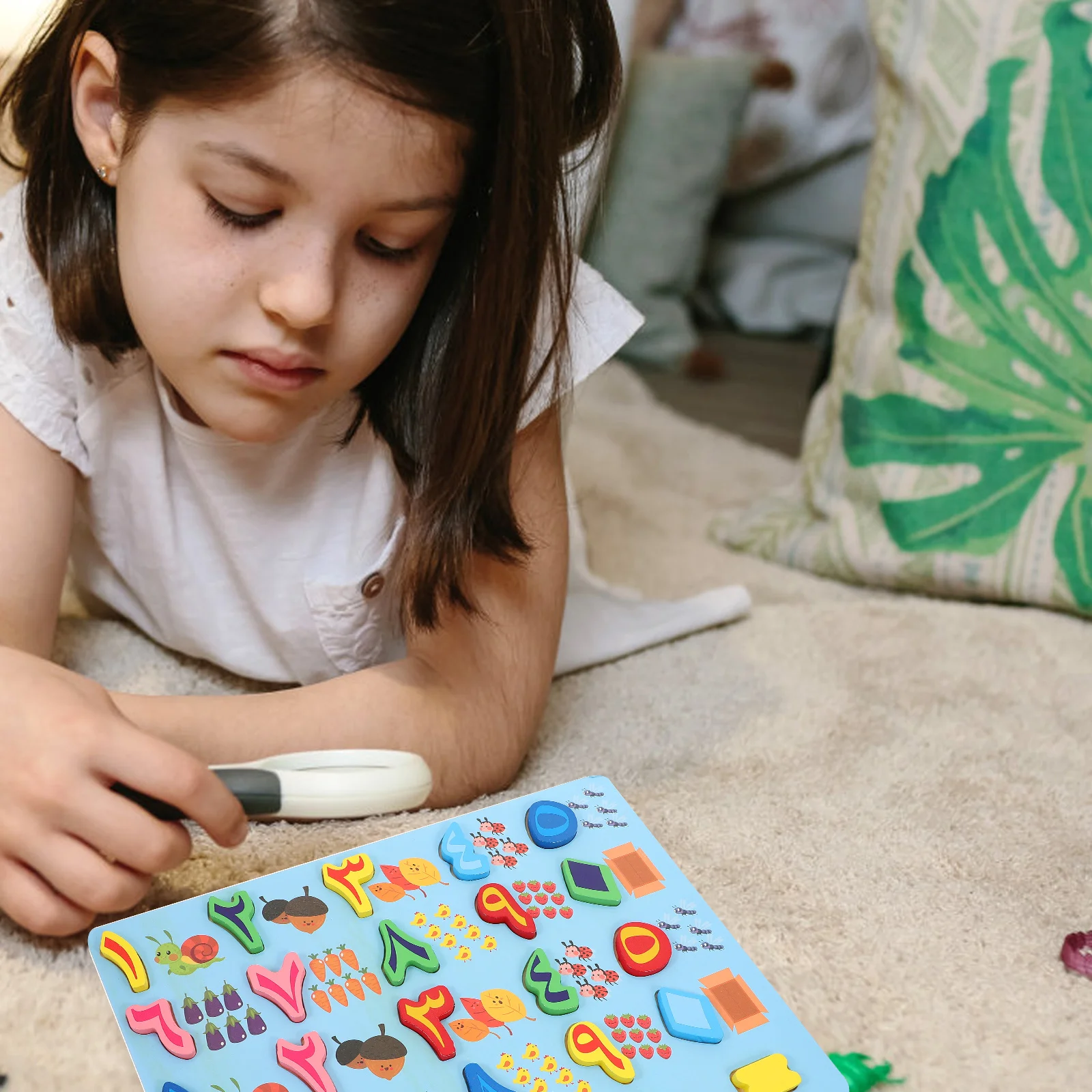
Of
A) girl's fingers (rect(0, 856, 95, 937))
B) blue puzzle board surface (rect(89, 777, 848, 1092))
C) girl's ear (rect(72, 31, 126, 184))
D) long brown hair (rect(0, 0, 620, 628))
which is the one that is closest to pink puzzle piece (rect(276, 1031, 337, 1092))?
blue puzzle board surface (rect(89, 777, 848, 1092))

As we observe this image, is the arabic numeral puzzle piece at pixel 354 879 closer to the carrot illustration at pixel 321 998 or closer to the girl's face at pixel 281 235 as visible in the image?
the carrot illustration at pixel 321 998

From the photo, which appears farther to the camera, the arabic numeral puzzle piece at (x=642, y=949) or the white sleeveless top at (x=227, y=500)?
the white sleeveless top at (x=227, y=500)

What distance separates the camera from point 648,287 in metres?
1.51

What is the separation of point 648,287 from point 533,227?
0.95 m

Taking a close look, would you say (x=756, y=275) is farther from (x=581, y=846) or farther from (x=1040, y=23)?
(x=581, y=846)

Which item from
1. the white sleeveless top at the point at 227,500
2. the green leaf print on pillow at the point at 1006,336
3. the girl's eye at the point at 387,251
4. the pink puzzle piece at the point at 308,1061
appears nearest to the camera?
the pink puzzle piece at the point at 308,1061

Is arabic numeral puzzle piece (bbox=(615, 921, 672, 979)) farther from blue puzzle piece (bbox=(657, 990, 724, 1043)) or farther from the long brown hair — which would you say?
the long brown hair

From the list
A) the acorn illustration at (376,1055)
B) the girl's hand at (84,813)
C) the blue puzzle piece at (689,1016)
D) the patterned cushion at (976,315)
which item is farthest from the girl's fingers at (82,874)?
the patterned cushion at (976,315)

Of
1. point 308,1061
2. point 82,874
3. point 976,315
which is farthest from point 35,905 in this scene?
point 976,315

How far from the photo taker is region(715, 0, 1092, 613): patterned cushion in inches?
34.2

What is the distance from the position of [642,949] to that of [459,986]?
0.24ft

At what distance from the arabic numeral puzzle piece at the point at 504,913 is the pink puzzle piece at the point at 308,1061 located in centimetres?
9

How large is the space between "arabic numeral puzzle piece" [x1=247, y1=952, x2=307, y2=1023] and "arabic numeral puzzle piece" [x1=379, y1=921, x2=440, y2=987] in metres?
0.03

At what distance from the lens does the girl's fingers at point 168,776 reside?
47 centimetres
